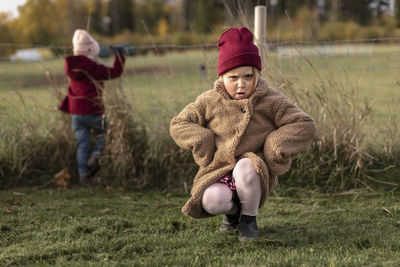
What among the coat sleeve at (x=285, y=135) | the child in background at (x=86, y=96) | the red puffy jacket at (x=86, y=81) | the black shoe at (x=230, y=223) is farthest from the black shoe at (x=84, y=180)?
the coat sleeve at (x=285, y=135)

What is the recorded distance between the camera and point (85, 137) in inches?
185

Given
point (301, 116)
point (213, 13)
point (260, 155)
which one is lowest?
point (260, 155)

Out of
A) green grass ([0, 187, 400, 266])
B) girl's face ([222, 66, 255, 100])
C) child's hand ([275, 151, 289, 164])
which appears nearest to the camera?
green grass ([0, 187, 400, 266])

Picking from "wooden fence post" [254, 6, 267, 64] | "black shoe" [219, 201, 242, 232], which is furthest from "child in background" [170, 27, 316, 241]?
"wooden fence post" [254, 6, 267, 64]

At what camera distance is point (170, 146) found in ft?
14.6

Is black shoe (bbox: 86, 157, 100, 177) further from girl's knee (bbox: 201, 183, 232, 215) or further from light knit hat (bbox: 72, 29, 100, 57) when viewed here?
girl's knee (bbox: 201, 183, 232, 215)

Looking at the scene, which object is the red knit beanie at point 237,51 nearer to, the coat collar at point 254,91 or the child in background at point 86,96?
the coat collar at point 254,91

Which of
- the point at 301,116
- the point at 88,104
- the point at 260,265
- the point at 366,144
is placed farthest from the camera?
the point at 88,104

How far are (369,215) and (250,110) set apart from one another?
1286mm

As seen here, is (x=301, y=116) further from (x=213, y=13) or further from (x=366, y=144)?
(x=213, y=13)

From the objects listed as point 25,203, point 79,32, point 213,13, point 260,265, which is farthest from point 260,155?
point 213,13

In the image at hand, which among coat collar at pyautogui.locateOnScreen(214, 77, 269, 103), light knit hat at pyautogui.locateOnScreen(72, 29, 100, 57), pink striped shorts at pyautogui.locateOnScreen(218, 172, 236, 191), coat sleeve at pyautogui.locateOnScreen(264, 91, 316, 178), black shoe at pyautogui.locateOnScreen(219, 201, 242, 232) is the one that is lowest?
black shoe at pyautogui.locateOnScreen(219, 201, 242, 232)

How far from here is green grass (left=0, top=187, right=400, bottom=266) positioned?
2.61m

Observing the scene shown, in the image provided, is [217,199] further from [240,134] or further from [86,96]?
[86,96]
